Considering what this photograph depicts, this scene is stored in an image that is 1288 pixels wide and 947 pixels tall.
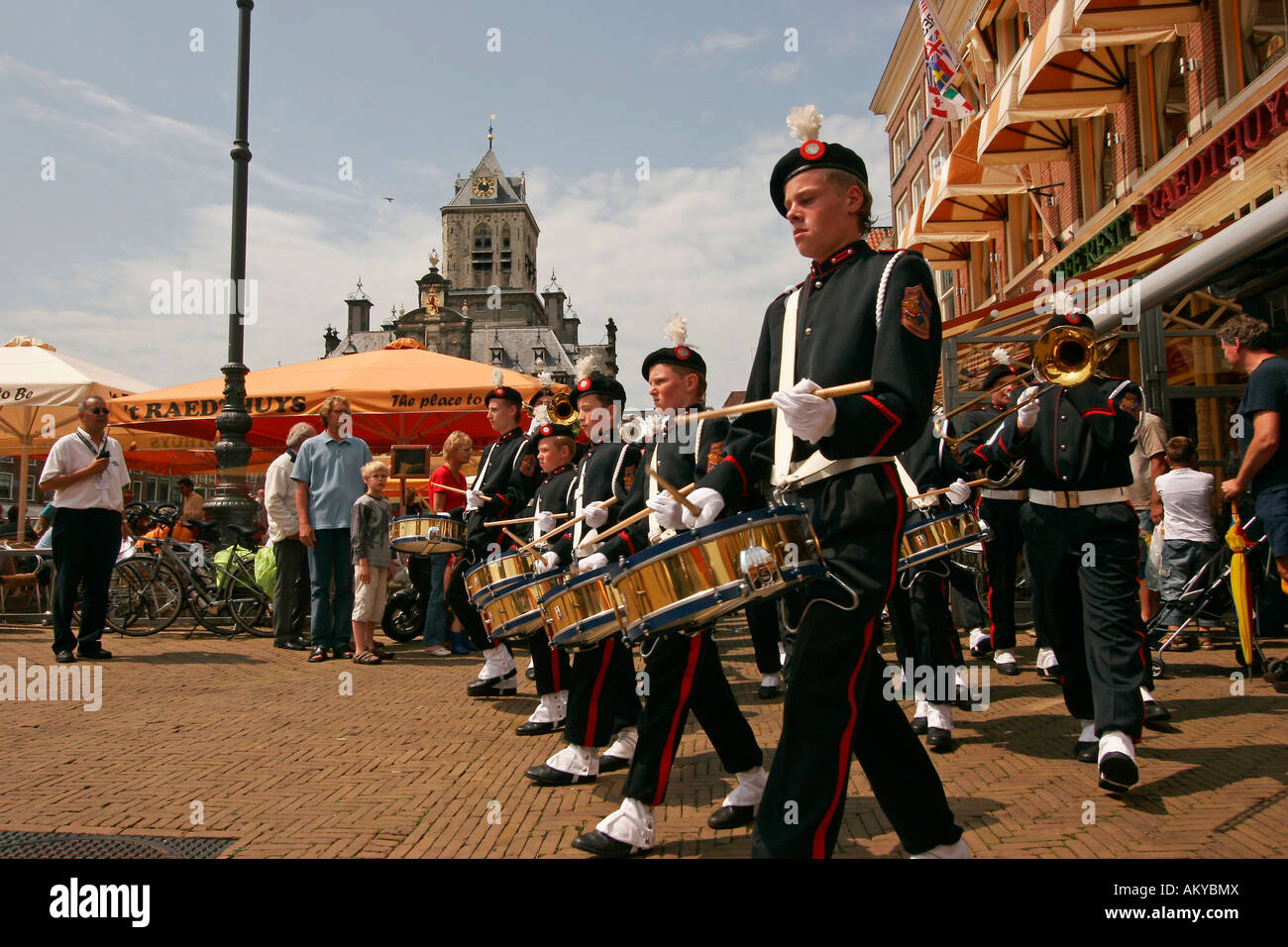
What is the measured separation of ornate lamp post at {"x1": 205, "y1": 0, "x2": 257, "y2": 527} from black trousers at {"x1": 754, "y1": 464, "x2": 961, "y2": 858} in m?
9.48

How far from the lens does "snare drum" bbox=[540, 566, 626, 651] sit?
3168 mm

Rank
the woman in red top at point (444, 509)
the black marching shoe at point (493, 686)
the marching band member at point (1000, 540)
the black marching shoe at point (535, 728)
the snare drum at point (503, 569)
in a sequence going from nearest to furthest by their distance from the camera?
the snare drum at point (503, 569), the black marching shoe at point (535, 728), the black marching shoe at point (493, 686), the marching band member at point (1000, 540), the woman in red top at point (444, 509)

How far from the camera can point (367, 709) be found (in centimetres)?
596

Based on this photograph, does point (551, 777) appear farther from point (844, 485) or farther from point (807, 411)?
point (807, 411)

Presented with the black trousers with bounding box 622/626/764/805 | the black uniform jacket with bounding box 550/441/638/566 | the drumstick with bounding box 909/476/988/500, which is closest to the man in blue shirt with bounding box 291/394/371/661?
the black uniform jacket with bounding box 550/441/638/566

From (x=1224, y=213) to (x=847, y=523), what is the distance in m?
12.7

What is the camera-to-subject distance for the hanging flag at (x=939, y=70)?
20.2 m

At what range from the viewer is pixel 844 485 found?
8.34ft

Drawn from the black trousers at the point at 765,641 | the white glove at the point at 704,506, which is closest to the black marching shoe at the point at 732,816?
the white glove at the point at 704,506

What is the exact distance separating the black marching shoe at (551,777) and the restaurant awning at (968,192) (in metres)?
18.0

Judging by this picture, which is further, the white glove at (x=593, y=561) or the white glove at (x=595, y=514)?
the white glove at (x=595, y=514)

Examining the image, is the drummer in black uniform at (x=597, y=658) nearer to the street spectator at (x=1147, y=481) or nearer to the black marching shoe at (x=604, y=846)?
the black marching shoe at (x=604, y=846)
